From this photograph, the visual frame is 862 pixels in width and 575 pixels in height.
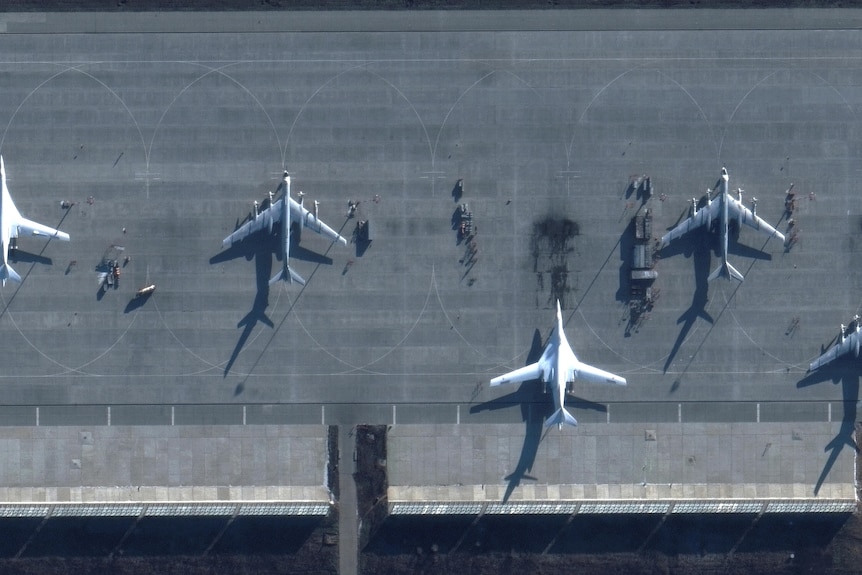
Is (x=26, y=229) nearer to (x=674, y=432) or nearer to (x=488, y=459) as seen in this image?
(x=488, y=459)

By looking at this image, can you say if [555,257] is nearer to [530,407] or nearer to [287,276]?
[530,407]

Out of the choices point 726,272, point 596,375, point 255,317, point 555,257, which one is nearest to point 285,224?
point 255,317

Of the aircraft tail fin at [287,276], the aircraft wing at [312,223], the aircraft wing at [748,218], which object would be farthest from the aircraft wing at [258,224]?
the aircraft wing at [748,218]

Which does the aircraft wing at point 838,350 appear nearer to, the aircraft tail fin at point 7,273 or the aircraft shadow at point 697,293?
the aircraft shadow at point 697,293

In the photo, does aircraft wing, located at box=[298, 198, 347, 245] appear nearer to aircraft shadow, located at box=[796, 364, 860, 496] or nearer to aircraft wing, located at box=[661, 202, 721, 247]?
aircraft wing, located at box=[661, 202, 721, 247]

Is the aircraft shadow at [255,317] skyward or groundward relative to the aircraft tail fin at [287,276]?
groundward

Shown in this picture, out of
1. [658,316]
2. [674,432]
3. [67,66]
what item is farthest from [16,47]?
[674,432]
